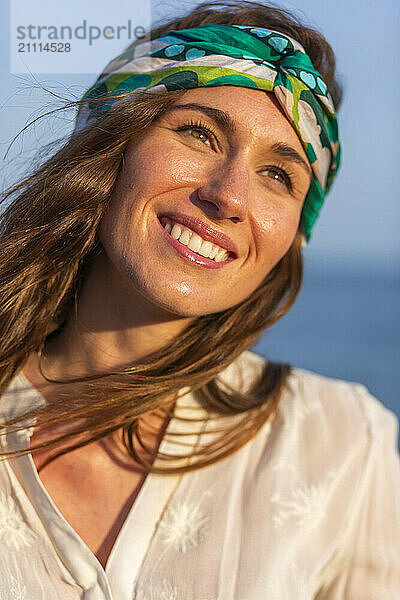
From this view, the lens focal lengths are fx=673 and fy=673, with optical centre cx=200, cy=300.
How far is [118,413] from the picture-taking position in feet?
5.74

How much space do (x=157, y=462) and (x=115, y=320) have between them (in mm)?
393

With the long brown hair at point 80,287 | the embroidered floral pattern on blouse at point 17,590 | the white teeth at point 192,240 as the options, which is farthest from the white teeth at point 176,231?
the embroidered floral pattern on blouse at point 17,590

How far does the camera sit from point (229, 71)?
167 cm

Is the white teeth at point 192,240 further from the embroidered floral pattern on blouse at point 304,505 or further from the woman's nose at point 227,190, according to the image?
the embroidered floral pattern on blouse at point 304,505

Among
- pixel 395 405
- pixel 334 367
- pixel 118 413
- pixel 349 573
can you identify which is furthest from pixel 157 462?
pixel 334 367

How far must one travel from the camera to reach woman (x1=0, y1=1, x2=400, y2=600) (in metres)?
1.59

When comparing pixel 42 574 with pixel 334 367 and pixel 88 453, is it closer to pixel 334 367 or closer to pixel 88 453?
pixel 88 453

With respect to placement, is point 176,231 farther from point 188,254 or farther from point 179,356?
point 179,356

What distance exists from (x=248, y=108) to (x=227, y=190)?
24cm

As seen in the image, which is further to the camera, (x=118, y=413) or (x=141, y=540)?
(x=118, y=413)

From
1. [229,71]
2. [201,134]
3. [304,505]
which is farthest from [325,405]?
[229,71]

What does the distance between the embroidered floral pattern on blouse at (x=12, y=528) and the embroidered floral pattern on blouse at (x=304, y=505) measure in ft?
2.05

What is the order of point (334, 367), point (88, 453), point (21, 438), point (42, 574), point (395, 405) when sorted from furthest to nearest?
point (334, 367)
point (395, 405)
point (88, 453)
point (21, 438)
point (42, 574)

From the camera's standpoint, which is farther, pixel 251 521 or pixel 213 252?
pixel 251 521
